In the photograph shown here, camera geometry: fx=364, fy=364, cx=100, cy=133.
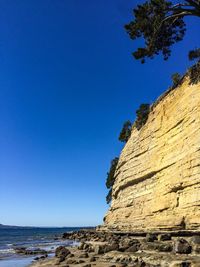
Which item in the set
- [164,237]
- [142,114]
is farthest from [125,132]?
[164,237]

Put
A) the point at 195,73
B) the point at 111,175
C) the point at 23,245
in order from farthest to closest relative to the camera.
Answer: the point at 111,175 → the point at 23,245 → the point at 195,73

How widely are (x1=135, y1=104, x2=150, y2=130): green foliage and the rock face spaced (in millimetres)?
1087

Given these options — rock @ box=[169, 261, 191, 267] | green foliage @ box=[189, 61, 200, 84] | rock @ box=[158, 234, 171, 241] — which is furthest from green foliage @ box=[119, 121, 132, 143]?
rock @ box=[169, 261, 191, 267]

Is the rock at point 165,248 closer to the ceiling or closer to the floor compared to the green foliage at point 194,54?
closer to the floor

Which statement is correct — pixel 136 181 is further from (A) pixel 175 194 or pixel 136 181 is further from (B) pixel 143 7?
(B) pixel 143 7

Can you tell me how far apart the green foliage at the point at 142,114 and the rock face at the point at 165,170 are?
1.09m

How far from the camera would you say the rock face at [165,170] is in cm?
2497

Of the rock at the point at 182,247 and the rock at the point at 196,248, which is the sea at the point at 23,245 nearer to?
the rock at the point at 182,247

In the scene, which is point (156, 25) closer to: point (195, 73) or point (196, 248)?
point (195, 73)

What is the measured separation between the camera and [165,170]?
1222 inches

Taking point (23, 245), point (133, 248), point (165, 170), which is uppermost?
point (165, 170)

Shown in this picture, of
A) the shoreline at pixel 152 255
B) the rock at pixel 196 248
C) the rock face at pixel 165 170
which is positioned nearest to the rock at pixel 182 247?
the shoreline at pixel 152 255

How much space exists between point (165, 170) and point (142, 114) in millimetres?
12095

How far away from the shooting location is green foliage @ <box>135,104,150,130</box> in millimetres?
41438
